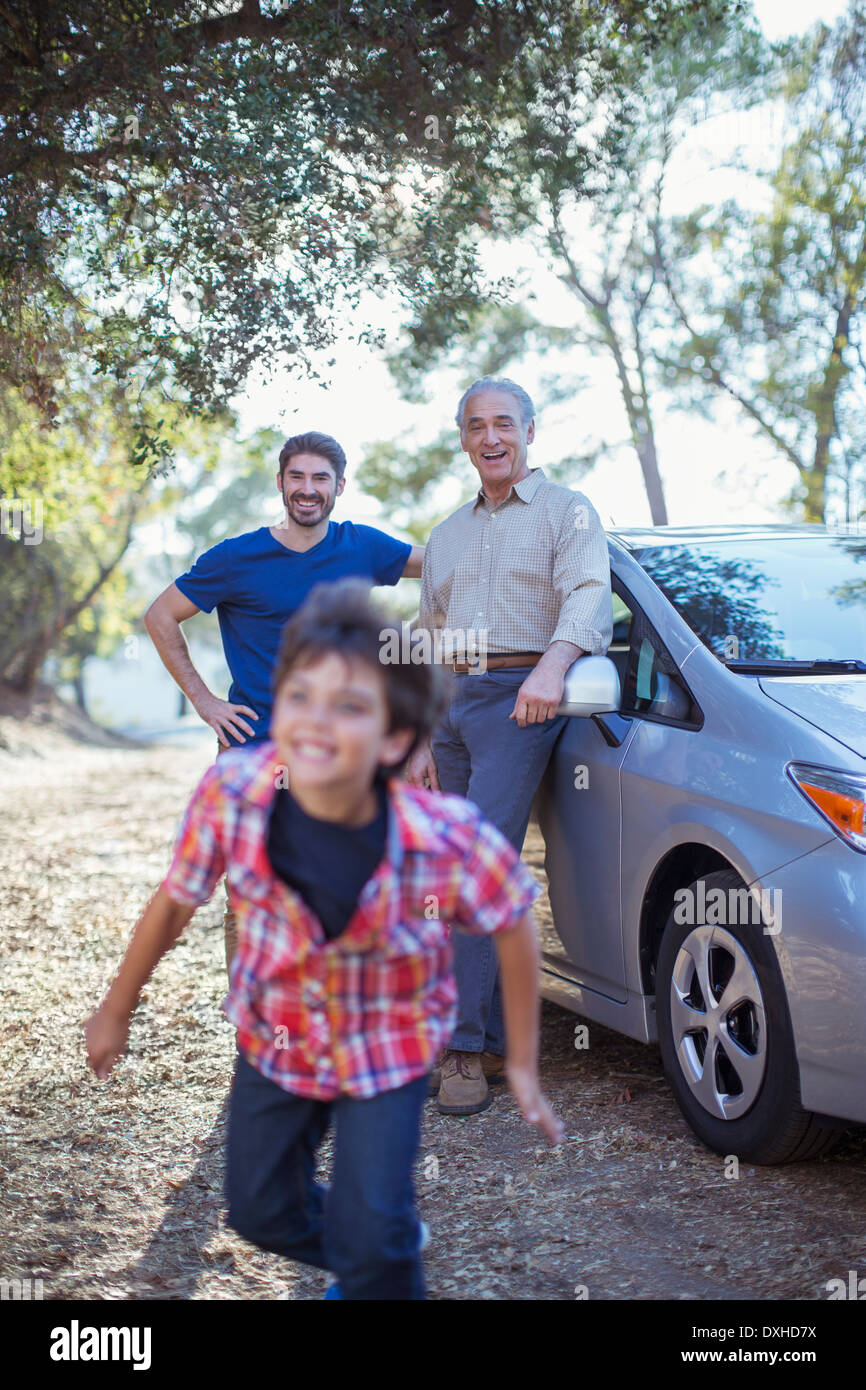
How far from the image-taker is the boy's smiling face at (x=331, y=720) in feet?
6.55

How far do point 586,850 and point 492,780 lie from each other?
0.40 m

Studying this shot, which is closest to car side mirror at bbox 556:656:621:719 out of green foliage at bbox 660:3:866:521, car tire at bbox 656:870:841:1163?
car tire at bbox 656:870:841:1163

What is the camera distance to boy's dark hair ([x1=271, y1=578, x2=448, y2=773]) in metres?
2.04

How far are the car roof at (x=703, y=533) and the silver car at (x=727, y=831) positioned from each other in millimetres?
20

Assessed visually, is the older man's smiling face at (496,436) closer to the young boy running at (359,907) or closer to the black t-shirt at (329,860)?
the young boy running at (359,907)

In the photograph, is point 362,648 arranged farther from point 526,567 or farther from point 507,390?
point 507,390

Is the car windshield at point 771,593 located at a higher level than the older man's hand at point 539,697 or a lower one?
higher

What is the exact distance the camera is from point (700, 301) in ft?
56.1

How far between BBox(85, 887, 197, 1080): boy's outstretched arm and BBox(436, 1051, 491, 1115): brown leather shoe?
2.22m

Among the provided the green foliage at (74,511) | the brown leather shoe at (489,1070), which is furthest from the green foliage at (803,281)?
Result: the brown leather shoe at (489,1070)

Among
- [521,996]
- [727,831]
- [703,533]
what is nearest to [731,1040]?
[727,831]

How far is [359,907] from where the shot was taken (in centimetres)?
210

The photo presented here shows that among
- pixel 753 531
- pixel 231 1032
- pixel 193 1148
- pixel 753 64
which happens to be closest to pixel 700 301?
pixel 753 64
